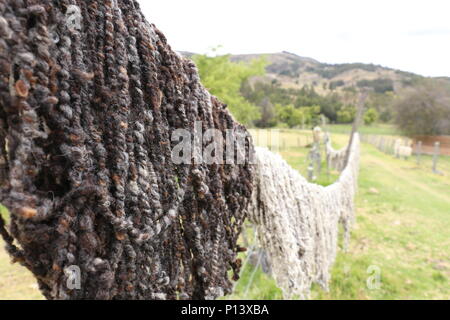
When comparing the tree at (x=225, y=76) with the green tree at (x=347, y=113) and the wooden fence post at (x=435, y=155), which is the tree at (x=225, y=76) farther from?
the green tree at (x=347, y=113)

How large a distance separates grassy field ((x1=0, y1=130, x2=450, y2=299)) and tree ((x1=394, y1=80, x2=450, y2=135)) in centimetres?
33

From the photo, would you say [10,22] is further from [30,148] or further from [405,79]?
[405,79]

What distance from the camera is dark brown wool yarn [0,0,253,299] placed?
43 centimetres

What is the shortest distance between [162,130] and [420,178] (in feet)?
9.19

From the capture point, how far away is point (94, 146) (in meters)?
0.52

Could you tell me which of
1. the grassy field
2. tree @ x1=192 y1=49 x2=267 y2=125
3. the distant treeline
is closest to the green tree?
the distant treeline

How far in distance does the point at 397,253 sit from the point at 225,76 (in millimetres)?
4248

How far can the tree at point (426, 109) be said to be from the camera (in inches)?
87.7

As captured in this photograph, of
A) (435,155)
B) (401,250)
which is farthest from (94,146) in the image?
(401,250)

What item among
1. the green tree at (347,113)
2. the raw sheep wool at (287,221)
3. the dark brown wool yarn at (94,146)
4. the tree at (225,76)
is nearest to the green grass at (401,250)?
the raw sheep wool at (287,221)

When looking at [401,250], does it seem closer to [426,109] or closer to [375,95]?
[426,109]

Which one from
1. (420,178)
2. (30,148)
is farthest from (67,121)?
(420,178)

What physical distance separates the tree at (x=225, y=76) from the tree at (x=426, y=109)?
169cm

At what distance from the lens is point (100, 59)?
511 millimetres
